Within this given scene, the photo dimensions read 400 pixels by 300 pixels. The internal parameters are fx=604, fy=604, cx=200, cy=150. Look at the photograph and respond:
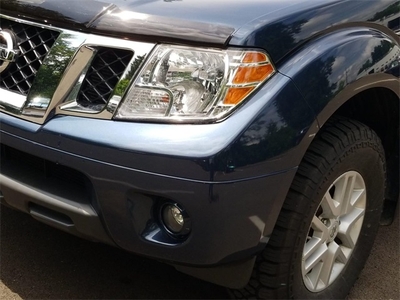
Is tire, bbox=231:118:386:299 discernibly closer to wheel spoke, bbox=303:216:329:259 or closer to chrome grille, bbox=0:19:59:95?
wheel spoke, bbox=303:216:329:259

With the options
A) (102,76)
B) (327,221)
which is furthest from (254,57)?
(327,221)

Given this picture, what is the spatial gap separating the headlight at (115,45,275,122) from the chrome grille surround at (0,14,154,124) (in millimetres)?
52

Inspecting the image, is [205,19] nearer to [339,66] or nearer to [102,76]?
[102,76]

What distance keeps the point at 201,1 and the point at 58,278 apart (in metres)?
1.46

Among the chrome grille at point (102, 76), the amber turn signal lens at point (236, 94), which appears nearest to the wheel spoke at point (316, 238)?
the amber turn signal lens at point (236, 94)

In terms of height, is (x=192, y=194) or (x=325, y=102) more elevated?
(x=325, y=102)

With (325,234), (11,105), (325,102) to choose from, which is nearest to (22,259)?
(11,105)

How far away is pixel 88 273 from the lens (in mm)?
2891

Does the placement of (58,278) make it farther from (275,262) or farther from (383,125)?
(383,125)

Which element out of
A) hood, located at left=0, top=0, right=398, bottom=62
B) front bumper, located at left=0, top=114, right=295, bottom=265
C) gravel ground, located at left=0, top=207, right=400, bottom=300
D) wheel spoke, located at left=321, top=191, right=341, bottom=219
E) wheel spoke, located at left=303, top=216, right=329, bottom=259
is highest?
hood, located at left=0, top=0, right=398, bottom=62

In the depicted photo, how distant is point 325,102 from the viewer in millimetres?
2182

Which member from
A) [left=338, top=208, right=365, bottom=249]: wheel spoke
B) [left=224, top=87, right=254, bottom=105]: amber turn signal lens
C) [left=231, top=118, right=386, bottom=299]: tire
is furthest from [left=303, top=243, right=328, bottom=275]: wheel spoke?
[left=224, top=87, right=254, bottom=105]: amber turn signal lens

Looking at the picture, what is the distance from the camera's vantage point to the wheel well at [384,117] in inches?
106

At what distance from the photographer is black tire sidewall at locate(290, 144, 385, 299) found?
7.68 feet
